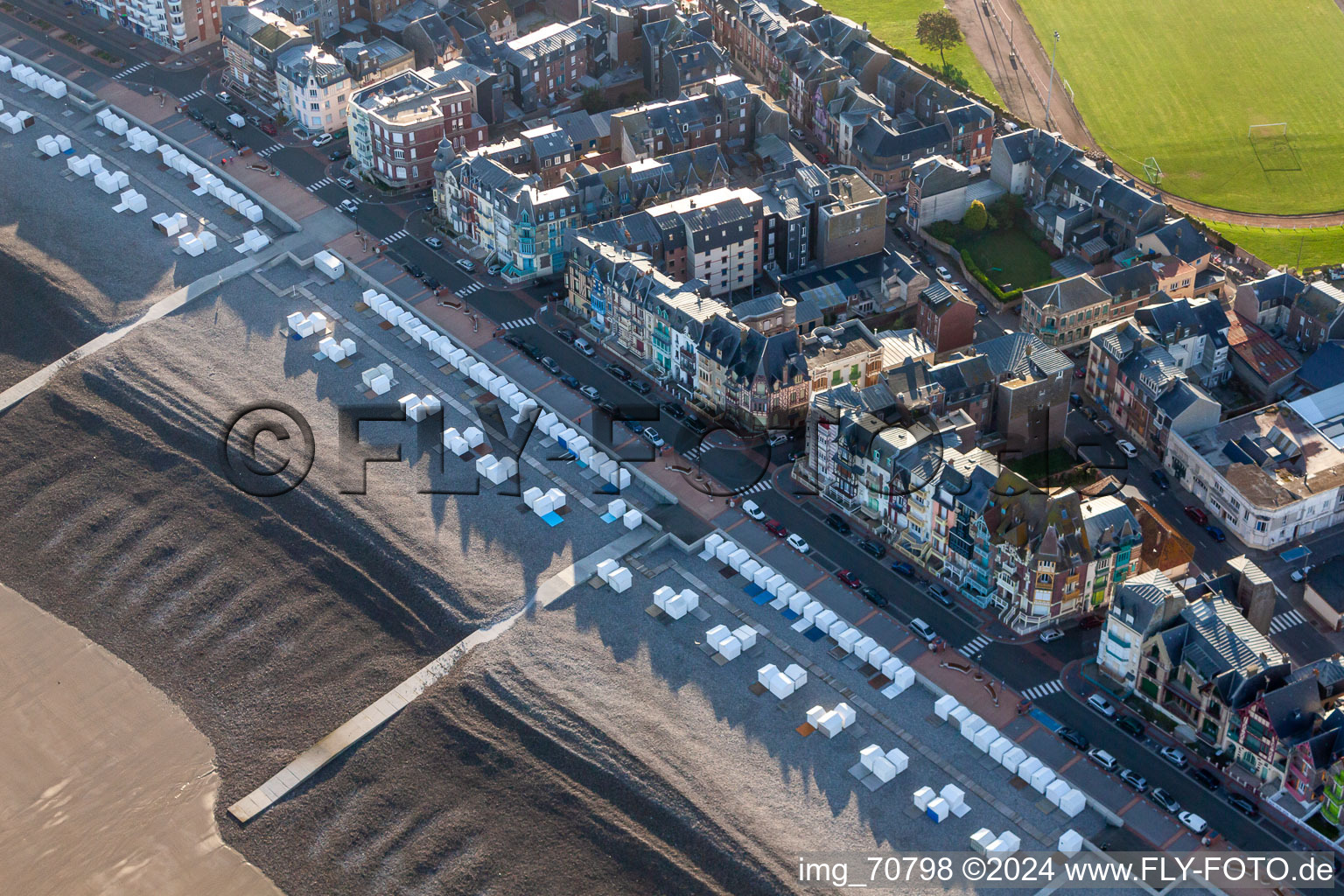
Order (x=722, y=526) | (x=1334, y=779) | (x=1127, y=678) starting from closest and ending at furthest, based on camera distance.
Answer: (x=1334, y=779) → (x=1127, y=678) → (x=722, y=526)

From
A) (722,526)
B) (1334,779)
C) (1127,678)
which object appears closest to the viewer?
(1334,779)

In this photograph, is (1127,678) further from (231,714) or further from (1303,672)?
(231,714)

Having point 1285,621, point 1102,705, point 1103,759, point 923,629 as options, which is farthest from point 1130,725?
point 1285,621

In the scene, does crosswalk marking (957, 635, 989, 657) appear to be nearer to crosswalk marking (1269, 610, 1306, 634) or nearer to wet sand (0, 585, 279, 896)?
crosswalk marking (1269, 610, 1306, 634)

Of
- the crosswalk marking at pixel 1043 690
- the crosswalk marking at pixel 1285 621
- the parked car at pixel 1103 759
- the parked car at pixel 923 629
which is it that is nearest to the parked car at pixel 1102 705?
the crosswalk marking at pixel 1043 690

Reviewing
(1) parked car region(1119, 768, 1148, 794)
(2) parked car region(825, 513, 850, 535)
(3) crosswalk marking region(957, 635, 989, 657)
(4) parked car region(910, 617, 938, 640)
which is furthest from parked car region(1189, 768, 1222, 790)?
(2) parked car region(825, 513, 850, 535)

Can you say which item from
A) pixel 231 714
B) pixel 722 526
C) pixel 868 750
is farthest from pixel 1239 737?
pixel 231 714

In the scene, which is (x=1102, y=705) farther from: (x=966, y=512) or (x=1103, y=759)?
(x=966, y=512)
